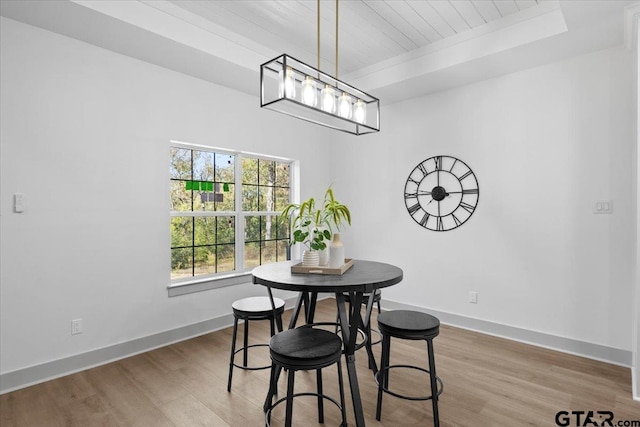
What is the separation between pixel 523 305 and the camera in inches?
132

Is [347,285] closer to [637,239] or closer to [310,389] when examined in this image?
[310,389]

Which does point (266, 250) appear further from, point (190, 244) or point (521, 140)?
point (521, 140)

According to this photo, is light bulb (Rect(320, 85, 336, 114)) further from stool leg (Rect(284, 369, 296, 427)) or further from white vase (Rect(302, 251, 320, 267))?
stool leg (Rect(284, 369, 296, 427))

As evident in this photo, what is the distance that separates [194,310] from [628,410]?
3.47m

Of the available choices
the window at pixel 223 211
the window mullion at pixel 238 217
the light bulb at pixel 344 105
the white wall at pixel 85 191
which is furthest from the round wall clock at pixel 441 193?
the white wall at pixel 85 191

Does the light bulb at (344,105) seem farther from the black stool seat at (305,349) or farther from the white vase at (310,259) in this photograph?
the black stool seat at (305,349)

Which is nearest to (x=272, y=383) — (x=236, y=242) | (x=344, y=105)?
(x=344, y=105)

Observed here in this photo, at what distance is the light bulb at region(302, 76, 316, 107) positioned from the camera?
2.16m

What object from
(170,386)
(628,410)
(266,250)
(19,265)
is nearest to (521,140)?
(628,410)

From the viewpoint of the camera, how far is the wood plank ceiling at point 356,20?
271cm

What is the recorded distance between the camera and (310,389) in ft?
8.07

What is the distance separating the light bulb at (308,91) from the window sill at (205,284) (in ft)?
7.33

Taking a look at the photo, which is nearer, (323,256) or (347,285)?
(347,285)

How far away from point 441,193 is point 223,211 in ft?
7.93
